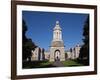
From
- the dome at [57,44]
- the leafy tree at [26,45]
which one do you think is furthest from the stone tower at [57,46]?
the leafy tree at [26,45]

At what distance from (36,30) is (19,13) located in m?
0.22

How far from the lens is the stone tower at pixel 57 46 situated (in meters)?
2.14

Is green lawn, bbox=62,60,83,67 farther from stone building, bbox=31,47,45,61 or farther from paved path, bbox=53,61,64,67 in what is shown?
stone building, bbox=31,47,45,61

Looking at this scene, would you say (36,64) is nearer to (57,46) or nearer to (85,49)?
(57,46)

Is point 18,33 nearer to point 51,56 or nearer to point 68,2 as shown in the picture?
point 51,56

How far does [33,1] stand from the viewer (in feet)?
6.77

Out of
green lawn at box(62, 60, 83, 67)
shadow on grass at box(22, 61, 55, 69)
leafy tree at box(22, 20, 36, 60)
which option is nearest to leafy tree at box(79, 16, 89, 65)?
green lawn at box(62, 60, 83, 67)

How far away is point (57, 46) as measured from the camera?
2162mm

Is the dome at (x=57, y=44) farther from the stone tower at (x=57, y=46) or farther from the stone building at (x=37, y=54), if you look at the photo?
the stone building at (x=37, y=54)

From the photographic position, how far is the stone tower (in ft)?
7.02

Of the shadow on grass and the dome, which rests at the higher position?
the dome

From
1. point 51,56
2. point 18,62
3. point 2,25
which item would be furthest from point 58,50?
point 2,25

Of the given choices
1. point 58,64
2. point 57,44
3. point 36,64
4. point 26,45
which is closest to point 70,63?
point 58,64

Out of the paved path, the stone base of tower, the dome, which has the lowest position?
the paved path
